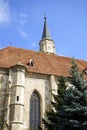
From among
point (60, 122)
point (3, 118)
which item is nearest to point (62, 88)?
point (60, 122)

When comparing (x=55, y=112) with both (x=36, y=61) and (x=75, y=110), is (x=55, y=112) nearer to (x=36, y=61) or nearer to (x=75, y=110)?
(x=75, y=110)

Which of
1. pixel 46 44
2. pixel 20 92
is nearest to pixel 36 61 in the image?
pixel 20 92

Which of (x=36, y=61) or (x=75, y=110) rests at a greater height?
(x=36, y=61)

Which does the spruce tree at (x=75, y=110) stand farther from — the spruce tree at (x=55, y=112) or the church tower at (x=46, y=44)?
the church tower at (x=46, y=44)

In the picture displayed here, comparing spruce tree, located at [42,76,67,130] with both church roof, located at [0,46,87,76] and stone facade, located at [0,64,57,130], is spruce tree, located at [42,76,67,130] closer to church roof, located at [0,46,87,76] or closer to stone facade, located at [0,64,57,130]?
stone facade, located at [0,64,57,130]

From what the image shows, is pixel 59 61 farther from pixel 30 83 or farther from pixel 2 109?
pixel 2 109

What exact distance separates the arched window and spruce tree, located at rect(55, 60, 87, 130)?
6057mm

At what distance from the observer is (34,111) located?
19953 millimetres

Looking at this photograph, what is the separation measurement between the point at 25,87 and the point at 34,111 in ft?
6.79

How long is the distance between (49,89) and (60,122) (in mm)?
7603

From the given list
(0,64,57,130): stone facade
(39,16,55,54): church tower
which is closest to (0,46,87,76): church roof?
(0,64,57,130): stone facade

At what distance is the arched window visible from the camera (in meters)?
19.3

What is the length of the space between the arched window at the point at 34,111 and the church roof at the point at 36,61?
2.29m

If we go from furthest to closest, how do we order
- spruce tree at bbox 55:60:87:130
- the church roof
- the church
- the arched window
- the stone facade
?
1. the church roof
2. the arched window
3. the church
4. the stone facade
5. spruce tree at bbox 55:60:87:130
